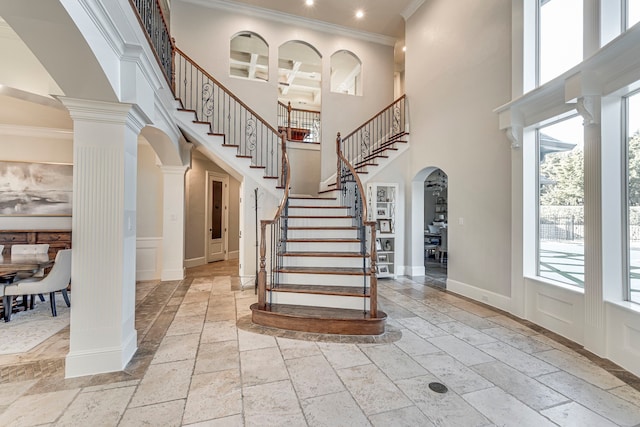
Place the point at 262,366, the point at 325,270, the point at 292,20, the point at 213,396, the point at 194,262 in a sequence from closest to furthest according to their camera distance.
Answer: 1. the point at 213,396
2. the point at 262,366
3. the point at 325,270
4. the point at 292,20
5. the point at 194,262

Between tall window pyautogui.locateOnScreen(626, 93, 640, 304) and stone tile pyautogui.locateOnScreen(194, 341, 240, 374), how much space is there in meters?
3.70

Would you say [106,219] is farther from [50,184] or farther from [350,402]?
[50,184]

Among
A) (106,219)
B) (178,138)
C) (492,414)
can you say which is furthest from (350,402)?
(178,138)

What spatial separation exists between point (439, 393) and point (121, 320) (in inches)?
105

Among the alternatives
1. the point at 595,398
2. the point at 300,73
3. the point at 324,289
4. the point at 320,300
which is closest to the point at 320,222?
the point at 324,289

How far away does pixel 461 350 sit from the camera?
2.98 m

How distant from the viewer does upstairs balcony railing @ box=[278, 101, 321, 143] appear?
875 cm

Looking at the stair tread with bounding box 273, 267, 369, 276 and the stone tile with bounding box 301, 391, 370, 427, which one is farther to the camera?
the stair tread with bounding box 273, 267, 369, 276

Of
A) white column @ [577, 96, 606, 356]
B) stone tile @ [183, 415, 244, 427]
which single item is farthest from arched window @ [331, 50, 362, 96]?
stone tile @ [183, 415, 244, 427]

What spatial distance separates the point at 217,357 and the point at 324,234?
8.72 feet

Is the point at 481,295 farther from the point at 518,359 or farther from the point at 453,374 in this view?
the point at 453,374

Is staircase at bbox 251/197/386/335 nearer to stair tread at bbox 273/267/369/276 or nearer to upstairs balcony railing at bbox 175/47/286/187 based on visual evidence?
stair tread at bbox 273/267/369/276

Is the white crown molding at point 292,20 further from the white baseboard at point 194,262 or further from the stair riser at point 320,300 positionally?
the stair riser at point 320,300

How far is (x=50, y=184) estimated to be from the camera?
5613mm
